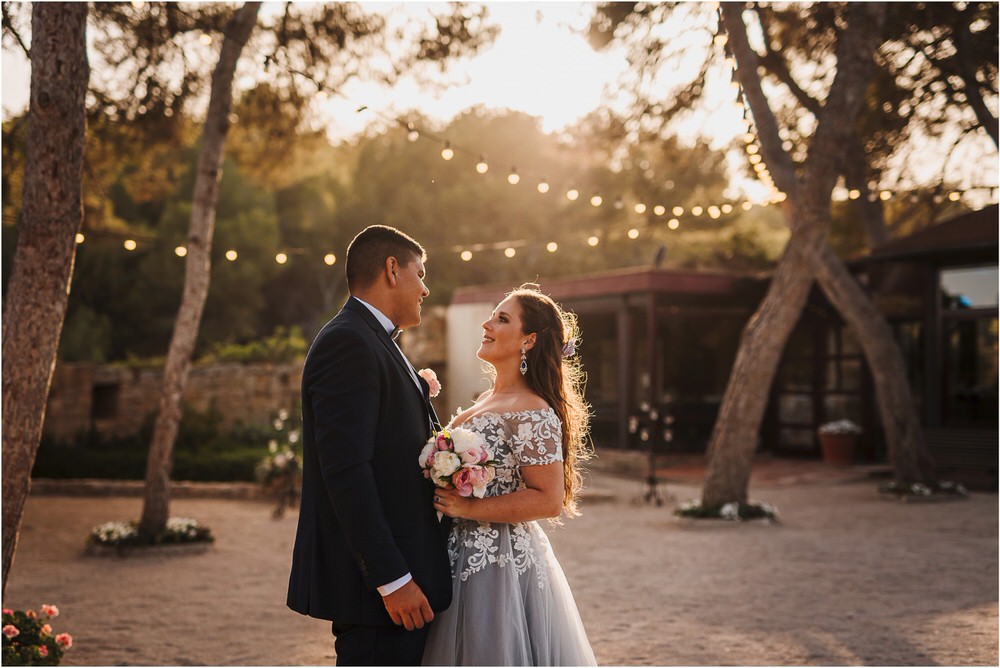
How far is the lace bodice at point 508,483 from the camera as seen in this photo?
3246 millimetres

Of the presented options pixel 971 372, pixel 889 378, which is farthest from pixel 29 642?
pixel 971 372

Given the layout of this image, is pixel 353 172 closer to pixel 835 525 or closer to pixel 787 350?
pixel 787 350

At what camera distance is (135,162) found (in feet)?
39.5

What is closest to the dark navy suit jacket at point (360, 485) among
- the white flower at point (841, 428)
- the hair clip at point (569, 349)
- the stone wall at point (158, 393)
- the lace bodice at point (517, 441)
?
the lace bodice at point (517, 441)

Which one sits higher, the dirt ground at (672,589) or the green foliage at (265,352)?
the green foliage at (265,352)

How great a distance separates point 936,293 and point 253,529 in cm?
945

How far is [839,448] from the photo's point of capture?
15898 millimetres

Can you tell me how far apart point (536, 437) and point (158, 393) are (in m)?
15.0

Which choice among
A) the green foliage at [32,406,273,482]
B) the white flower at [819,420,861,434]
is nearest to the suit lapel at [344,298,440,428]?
the green foliage at [32,406,273,482]

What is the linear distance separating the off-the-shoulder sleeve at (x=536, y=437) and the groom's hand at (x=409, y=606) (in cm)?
55

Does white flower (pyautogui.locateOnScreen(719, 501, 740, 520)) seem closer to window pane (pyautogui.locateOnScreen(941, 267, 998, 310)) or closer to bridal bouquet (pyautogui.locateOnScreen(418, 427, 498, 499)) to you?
window pane (pyautogui.locateOnScreen(941, 267, 998, 310))

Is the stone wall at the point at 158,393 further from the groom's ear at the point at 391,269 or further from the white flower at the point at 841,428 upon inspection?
the groom's ear at the point at 391,269

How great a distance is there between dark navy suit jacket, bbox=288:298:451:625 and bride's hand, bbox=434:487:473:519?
0.03m

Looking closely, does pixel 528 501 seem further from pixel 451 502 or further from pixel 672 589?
pixel 672 589
